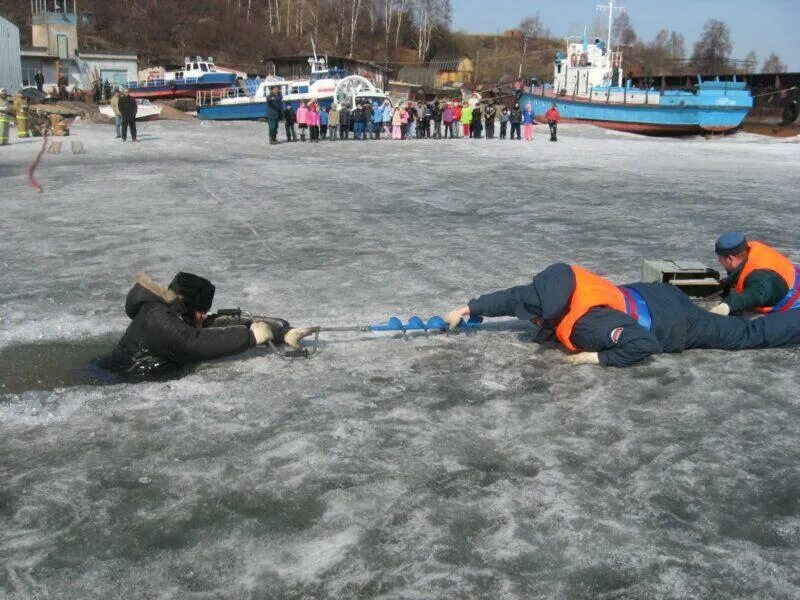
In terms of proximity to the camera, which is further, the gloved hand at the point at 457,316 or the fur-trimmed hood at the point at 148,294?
the gloved hand at the point at 457,316

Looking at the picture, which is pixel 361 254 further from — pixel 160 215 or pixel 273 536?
pixel 273 536

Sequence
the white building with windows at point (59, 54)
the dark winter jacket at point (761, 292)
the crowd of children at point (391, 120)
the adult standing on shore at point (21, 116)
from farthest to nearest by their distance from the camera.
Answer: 1. the white building with windows at point (59, 54)
2. the crowd of children at point (391, 120)
3. the adult standing on shore at point (21, 116)
4. the dark winter jacket at point (761, 292)

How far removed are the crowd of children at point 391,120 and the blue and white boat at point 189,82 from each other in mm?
17003

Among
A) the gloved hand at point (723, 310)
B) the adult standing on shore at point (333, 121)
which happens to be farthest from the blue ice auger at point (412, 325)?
the adult standing on shore at point (333, 121)

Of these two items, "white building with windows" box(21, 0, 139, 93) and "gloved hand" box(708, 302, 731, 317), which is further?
"white building with windows" box(21, 0, 139, 93)

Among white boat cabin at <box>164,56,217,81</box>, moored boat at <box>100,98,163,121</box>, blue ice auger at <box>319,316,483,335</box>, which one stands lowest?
blue ice auger at <box>319,316,483,335</box>

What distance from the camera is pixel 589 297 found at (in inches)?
162

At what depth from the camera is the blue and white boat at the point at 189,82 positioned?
38.9 metres

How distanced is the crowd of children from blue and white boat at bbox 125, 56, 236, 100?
669 inches

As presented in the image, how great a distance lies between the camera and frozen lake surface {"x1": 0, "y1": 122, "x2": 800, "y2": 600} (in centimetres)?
244

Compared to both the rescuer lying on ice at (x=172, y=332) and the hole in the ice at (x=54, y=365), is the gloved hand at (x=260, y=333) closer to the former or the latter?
the rescuer lying on ice at (x=172, y=332)

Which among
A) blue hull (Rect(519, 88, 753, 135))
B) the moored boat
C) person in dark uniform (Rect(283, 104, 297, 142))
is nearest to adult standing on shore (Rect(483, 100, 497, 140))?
→ person in dark uniform (Rect(283, 104, 297, 142))

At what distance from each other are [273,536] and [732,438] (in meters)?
2.08

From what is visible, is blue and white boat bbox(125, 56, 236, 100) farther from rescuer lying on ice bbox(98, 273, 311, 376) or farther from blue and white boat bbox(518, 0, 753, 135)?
rescuer lying on ice bbox(98, 273, 311, 376)
